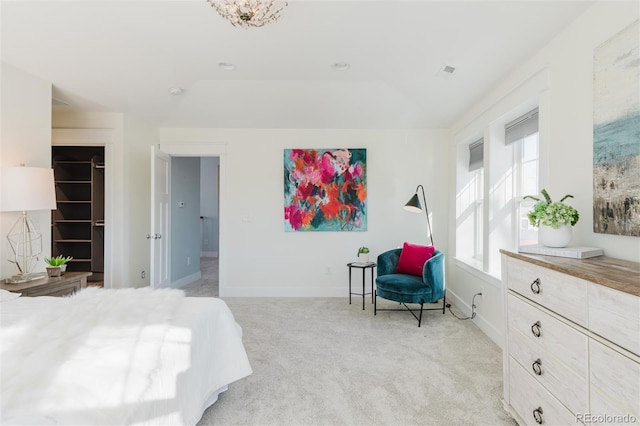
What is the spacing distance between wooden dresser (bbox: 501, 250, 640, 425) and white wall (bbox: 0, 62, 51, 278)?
12.3ft

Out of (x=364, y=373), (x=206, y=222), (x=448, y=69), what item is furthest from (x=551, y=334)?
(x=206, y=222)

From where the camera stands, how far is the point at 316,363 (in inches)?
101

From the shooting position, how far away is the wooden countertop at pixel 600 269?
1.09 meters

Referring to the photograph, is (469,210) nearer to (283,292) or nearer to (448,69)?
(448,69)

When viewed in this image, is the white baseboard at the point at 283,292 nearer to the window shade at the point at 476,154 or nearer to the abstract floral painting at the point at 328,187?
the abstract floral painting at the point at 328,187

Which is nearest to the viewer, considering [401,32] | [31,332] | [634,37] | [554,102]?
[31,332]

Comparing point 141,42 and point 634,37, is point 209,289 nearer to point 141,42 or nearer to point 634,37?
point 141,42

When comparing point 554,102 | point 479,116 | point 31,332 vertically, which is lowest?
point 31,332

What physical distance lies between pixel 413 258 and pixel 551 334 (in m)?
2.38

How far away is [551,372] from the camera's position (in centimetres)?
145

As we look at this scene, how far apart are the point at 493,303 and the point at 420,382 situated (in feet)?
4.13

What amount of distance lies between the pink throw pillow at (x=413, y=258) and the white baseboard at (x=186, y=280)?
11.1 feet

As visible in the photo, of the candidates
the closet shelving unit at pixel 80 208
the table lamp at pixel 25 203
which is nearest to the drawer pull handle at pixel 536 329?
the table lamp at pixel 25 203

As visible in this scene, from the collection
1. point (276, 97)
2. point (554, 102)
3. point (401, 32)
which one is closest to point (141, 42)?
point (276, 97)
